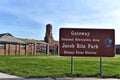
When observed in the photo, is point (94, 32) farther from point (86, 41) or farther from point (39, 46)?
point (39, 46)

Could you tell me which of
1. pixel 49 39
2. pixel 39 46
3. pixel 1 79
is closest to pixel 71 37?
pixel 1 79

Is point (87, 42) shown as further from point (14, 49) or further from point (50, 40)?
point (50, 40)

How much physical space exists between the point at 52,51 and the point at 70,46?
67.6 m

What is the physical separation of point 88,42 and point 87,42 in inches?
2.0

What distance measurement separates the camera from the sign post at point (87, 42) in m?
14.3

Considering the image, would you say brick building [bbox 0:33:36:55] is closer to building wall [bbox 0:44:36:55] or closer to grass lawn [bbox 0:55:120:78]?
building wall [bbox 0:44:36:55]

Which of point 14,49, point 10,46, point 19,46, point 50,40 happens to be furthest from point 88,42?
point 50,40

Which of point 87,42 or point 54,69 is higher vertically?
point 87,42

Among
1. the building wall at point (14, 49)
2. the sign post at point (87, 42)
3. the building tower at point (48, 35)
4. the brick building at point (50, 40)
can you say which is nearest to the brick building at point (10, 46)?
the building wall at point (14, 49)

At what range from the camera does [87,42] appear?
47.2 feet

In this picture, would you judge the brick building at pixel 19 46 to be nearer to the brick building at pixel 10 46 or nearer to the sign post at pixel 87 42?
the brick building at pixel 10 46

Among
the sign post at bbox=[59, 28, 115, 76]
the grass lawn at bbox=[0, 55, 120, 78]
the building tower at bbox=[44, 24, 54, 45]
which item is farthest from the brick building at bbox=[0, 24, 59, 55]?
the sign post at bbox=[59, 28, 115, 76]

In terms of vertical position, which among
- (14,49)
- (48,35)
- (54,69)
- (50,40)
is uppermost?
(48,35)

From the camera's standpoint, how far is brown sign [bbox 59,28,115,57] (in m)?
14.3
